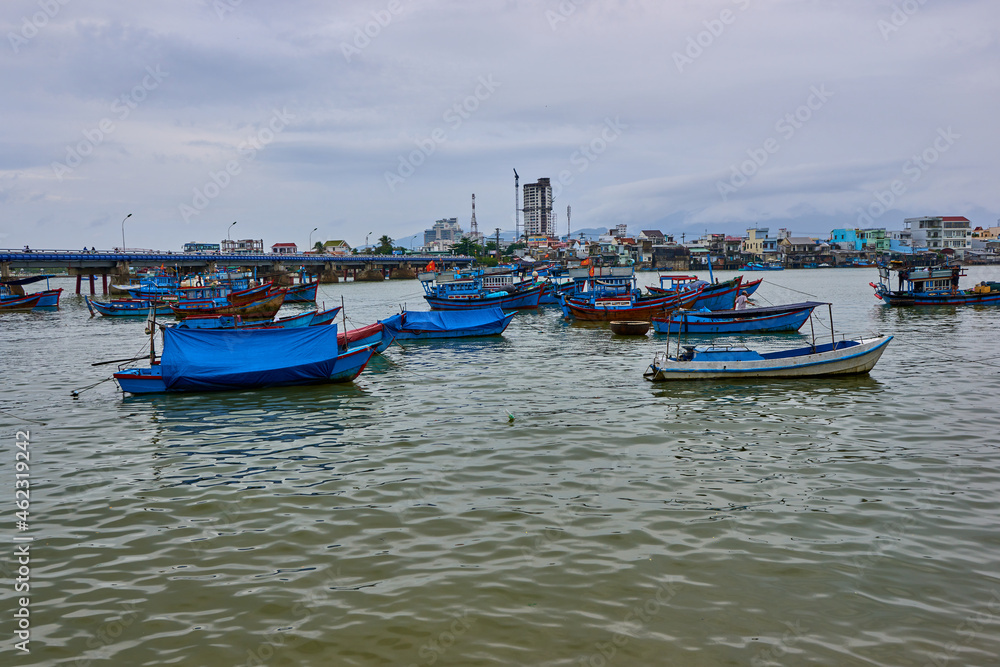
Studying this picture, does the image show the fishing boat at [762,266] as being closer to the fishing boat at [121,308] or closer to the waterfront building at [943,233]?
the waterfront building at [943,233]

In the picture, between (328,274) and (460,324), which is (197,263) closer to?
(328,274)

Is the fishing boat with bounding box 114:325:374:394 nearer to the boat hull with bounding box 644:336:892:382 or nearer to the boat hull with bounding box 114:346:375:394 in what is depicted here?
the boat hull with bounding box 114:346:375:394

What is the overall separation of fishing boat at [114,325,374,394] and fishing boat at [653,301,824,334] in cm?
1819

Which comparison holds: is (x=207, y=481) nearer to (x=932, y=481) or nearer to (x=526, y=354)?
(x=932, y=481)

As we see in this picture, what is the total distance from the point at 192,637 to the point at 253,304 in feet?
149

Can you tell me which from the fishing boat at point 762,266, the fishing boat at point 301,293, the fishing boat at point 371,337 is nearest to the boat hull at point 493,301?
the fishing boat at point 371,337

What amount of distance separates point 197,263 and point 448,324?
6852 centimetres

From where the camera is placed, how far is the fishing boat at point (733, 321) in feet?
102

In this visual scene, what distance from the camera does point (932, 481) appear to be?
10.4 meters

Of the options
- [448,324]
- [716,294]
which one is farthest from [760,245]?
[448,324]

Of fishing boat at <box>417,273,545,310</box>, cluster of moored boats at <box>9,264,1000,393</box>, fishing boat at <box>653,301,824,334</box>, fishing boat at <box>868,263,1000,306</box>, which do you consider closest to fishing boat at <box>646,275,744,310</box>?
cluster of moored boats at <box>9,264,1000,393</box>

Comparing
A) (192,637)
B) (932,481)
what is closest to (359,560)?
(192,637)

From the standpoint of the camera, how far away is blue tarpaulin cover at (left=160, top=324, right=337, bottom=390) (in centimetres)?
1798

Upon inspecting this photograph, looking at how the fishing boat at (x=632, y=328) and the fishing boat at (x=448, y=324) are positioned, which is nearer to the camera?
the fishing boat at (x=632, y=328)
